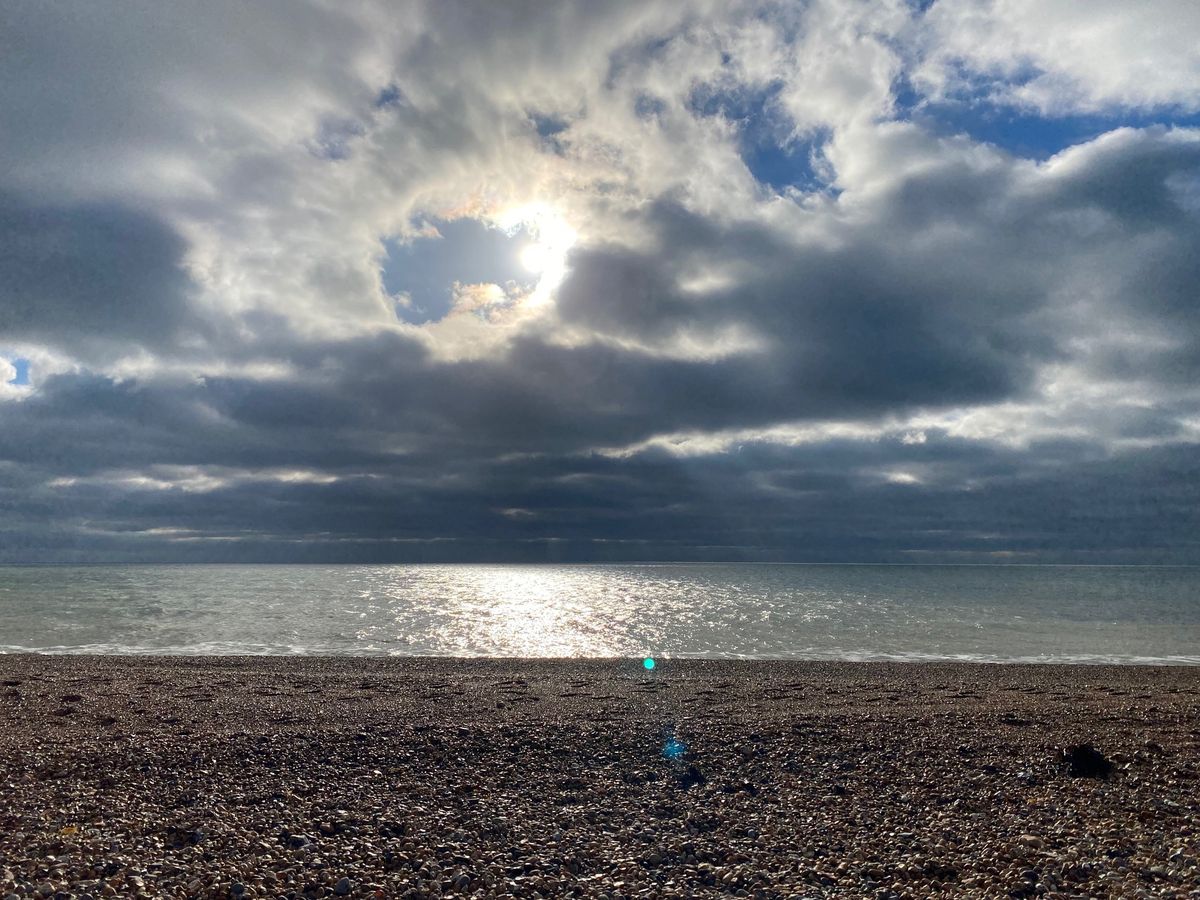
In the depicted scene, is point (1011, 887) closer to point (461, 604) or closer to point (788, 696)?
point (788, 696)

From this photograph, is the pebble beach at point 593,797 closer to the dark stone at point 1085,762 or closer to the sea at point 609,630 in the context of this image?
the dark stone at point 1085,762

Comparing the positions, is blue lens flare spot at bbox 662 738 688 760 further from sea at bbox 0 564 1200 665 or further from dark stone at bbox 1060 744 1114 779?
sea at bbox 0 564 1200 665

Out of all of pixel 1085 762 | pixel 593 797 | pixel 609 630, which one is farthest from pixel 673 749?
pixel 609 630

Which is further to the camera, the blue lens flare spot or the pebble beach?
the blue lens flare spot

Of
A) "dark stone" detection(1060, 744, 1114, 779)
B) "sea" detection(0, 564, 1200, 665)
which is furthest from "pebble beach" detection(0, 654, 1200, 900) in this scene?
"sea" detection(0, 564, 1200, 665)

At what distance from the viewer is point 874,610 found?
75.6m

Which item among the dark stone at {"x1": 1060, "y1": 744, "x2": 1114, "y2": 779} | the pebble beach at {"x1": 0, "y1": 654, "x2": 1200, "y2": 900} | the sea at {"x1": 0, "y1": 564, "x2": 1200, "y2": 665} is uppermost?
the dark stone at {"x1": 1060, "y1": 744, "x2": 1114, "y2": 779}

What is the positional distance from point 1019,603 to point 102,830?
10032 centimetres

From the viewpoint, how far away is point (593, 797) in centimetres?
1130

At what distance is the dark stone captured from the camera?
1219 cm

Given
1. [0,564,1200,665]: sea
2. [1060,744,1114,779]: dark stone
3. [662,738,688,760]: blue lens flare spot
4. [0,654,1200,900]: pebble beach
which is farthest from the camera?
[0,564,1200,665]: sea

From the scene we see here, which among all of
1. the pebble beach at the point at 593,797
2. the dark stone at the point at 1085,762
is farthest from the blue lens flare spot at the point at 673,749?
the dark stone at the point at 1085,762

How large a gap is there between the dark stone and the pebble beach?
2.6 inches

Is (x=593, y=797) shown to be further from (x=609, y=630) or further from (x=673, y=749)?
(x=609, y=630)
